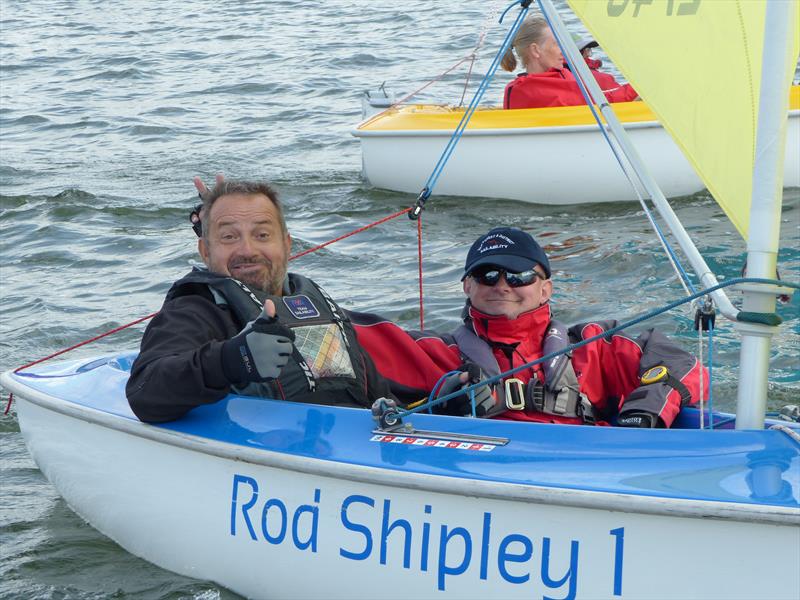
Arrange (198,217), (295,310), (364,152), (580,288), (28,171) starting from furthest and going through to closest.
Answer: (28,171) → (364,152) → (580,288) → (198,217) → (295,310)

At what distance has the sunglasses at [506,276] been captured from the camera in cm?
305

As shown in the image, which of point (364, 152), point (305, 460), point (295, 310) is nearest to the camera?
point (305, 460)

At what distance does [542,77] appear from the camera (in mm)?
6699

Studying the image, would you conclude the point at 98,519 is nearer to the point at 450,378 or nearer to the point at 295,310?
the point at 295,310

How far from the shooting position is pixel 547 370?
9.84ft

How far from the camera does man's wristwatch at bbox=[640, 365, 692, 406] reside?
290 cm

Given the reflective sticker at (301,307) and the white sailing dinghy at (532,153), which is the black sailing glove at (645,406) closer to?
the reflective sticker at (301,307)

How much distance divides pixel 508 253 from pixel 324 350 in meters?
0.52

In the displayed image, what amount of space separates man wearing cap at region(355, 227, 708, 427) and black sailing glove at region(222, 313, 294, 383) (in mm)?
557

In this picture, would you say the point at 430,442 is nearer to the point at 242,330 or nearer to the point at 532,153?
the point at 242,330

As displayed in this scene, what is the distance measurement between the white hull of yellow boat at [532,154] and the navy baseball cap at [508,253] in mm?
3662

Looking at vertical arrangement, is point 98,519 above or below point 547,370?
below

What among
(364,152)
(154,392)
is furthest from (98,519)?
(364,152)

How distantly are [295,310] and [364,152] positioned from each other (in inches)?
178
